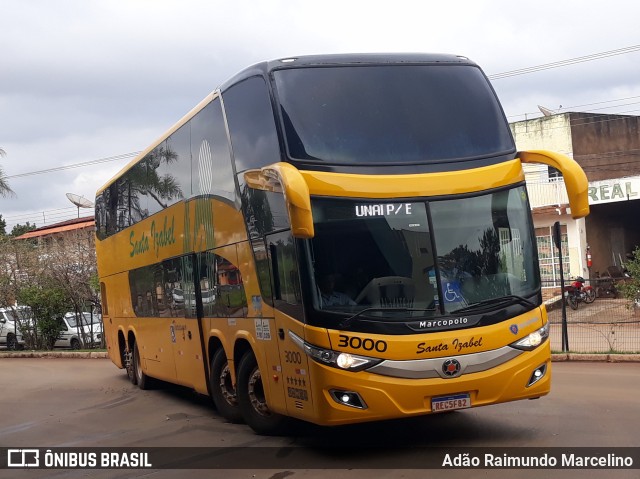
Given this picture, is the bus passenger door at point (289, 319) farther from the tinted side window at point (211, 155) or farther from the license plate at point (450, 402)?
the tinted side window at point (211, 155)

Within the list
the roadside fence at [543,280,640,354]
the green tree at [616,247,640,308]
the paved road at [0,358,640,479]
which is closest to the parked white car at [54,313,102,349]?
the paved road at [0,358,640,479]

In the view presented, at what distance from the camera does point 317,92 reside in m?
9.52

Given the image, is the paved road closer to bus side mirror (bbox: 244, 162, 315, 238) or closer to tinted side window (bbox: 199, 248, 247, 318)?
tinted side window (bbox: 199, 248, 247, 318)

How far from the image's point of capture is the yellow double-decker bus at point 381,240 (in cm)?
862

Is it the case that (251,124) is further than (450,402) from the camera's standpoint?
Yes

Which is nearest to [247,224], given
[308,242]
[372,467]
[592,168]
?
Result: [308,242]

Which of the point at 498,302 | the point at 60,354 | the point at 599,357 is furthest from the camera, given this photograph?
the point at 60,354

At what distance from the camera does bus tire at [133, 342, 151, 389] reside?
17.9 m

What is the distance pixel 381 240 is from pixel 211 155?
153 inches

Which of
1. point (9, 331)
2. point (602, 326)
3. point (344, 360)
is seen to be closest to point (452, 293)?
point (344, 360)

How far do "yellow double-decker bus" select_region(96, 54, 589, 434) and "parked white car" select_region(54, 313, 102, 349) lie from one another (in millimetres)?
22603

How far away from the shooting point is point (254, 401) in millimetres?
10898

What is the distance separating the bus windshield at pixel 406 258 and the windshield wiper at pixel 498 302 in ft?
0.04

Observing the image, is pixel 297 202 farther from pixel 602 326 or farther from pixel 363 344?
pixel 602 326
